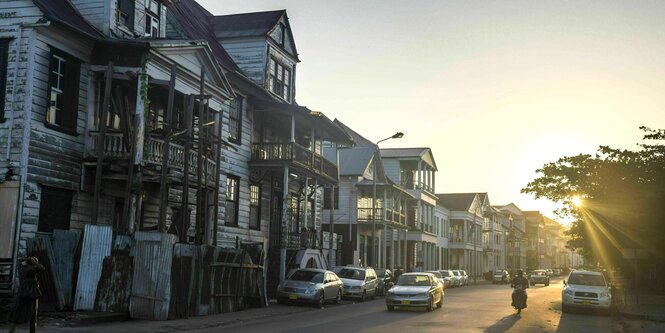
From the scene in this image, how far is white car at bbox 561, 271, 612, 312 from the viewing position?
24797 mm

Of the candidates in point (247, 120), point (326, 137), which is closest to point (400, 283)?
point (247, 120)

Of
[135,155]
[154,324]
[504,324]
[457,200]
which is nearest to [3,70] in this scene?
[135,155]

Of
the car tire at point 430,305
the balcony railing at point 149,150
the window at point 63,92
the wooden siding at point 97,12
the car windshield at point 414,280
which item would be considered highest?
the wooden siding at point 97,12

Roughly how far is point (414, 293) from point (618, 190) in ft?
49.4

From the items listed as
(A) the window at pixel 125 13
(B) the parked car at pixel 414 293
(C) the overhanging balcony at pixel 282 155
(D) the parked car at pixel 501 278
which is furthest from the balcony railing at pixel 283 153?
(D) the parked car at pixel 501 278

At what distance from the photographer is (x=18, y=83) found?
1733cm

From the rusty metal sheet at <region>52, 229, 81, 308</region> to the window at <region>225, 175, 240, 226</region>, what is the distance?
10.3 meters

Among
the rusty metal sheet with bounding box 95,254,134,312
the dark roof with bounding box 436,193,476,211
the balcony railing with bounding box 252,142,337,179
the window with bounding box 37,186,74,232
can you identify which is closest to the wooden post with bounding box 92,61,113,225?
the window with bounding box 37,186,74,232

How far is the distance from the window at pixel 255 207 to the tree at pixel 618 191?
15.2m

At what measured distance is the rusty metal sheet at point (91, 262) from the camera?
16.8 meters

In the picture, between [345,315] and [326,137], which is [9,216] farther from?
[326,137]

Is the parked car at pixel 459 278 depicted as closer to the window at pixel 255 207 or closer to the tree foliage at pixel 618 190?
the tree foliage at pixel 618 190

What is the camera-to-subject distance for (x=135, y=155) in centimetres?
1847

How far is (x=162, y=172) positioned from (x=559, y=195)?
24822mm
